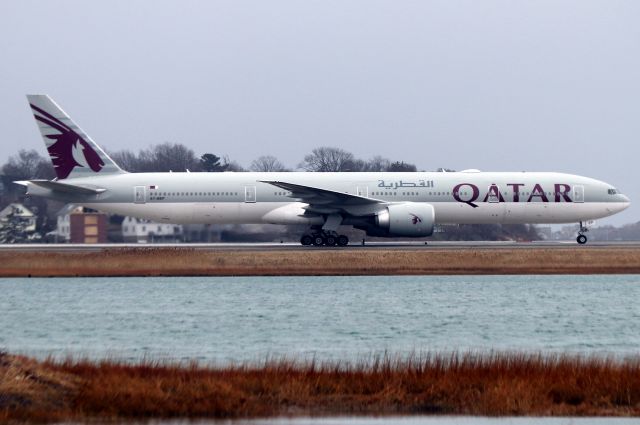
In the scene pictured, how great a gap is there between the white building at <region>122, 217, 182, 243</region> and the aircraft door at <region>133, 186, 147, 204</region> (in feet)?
12.5

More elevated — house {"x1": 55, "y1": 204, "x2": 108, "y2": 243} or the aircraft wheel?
house {"x1": 55, "y1": 204, "x2": 108, "y2": 243}

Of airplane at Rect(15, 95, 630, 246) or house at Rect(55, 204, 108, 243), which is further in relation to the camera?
house at Rect(55, 204, 108, 243)

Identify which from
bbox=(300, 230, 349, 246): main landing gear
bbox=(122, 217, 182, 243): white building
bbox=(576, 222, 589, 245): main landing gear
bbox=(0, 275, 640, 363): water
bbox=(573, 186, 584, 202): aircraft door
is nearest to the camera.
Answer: bbox=(0, 275, 640, 363): water

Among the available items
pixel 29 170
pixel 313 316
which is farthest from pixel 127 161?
pixel 313 316

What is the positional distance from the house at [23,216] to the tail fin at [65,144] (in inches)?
745

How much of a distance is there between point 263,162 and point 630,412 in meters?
75.1

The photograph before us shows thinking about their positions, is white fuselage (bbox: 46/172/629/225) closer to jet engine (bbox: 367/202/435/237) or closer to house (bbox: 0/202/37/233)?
jet engine (bbox: 367/202/435/237)

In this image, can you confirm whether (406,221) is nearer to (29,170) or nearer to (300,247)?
(300,247)

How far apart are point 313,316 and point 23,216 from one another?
45613mm

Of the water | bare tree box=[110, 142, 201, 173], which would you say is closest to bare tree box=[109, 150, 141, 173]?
bare tree box=[110, 142, 201, 173]

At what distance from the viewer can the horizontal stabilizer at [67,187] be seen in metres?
47.1

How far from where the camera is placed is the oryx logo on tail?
49.4m

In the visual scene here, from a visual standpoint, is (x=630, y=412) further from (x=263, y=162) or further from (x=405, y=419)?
(x=263, y=162)

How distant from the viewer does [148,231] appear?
191 feet
